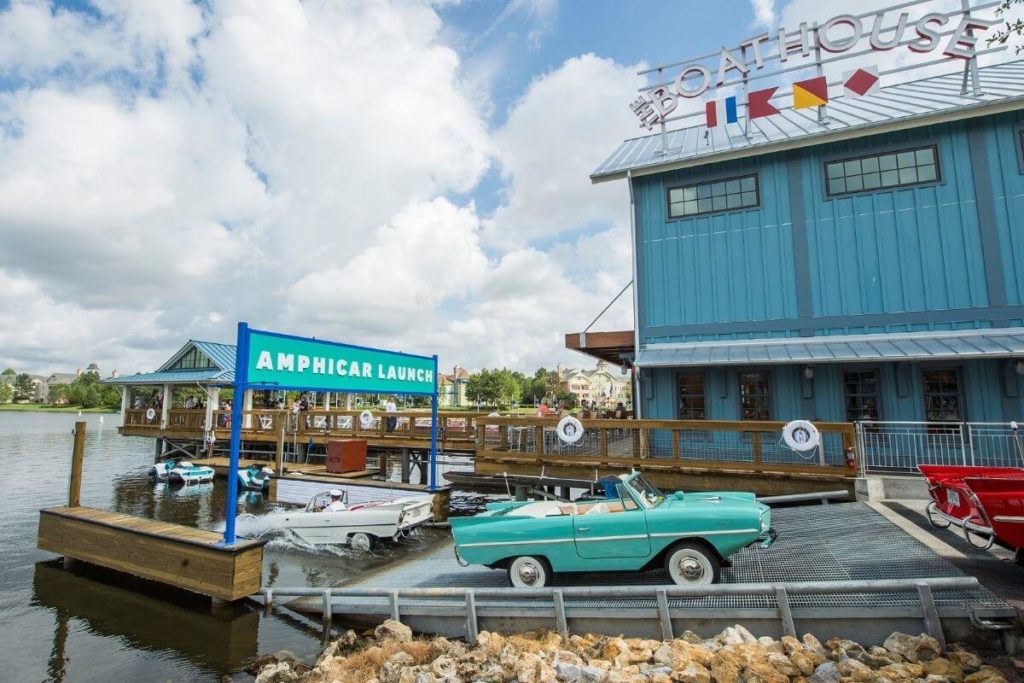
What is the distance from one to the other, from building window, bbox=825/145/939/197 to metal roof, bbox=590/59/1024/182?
0.67m

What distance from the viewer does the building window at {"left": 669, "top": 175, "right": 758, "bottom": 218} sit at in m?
14.5

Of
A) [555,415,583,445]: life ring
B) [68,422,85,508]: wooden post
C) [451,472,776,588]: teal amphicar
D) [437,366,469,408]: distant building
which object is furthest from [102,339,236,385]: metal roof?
[437,366,469,408]: distant building

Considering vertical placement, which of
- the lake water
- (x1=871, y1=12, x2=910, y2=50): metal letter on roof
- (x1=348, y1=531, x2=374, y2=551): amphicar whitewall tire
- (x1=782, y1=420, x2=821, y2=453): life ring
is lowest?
the lake water

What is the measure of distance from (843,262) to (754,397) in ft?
13.3

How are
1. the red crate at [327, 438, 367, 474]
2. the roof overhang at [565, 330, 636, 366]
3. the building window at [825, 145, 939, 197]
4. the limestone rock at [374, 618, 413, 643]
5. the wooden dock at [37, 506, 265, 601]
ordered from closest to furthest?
the limestone rock at [374, 618, 413, 643] < the wooden dock at [37, 506, 265, 601] < the building window at [825, 145, 939, 197] < the roof overhang at [565, 330, 636, 366] < the red crate at [327, 438, 367, 474]

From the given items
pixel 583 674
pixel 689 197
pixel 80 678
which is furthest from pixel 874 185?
pixel 80 678

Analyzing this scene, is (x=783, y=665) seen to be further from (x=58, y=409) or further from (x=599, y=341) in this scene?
(x=58, y=409)

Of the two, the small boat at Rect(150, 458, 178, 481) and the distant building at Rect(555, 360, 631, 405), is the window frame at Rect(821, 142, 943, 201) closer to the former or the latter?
the small boat at Rect(150, 458, 178, 481)

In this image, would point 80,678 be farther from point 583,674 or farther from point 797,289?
point 797,289

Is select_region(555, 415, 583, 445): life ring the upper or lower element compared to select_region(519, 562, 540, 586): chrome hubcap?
upper

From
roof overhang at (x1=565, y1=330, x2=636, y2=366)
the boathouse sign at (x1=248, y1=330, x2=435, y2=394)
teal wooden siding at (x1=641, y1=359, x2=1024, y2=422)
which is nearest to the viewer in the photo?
the boathouse sign at (x1=248, y1=330, x2=435, y2=394)

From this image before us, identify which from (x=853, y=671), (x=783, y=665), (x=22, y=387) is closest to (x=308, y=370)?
(x=783, y=665)

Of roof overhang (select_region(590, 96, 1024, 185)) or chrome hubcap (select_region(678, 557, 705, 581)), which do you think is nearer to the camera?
chrome hubcap (select_region(678, 557, 705, 581))

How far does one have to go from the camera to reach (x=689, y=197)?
49.3 feet
